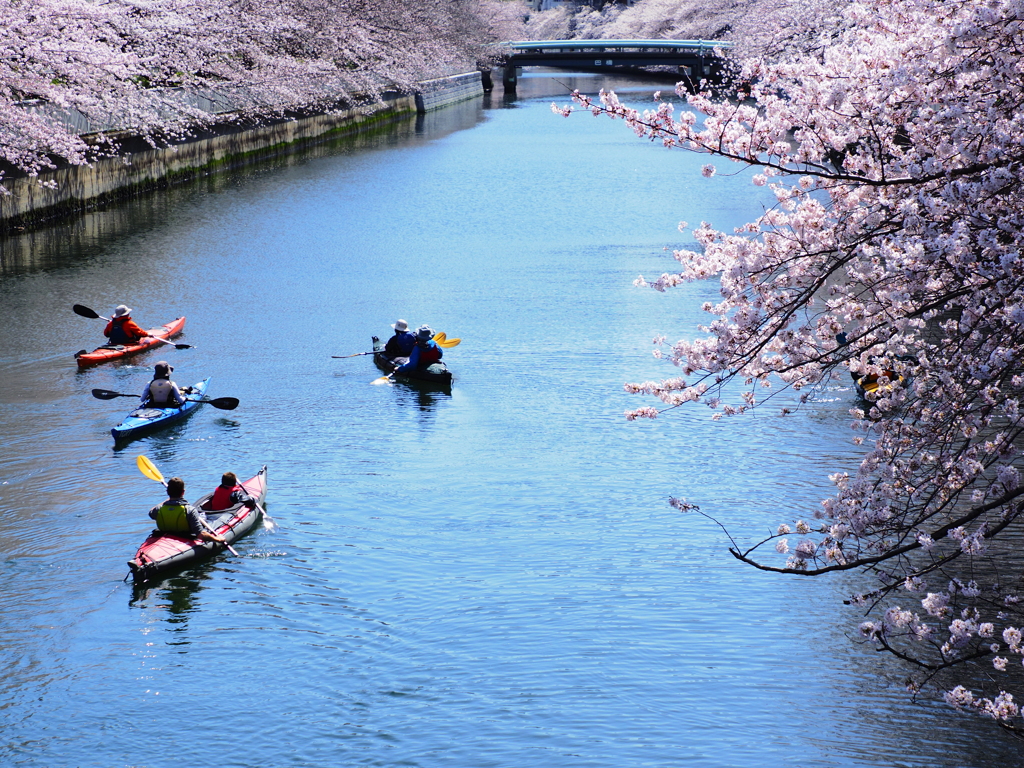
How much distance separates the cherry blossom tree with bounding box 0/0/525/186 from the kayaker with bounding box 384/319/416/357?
13.2 m

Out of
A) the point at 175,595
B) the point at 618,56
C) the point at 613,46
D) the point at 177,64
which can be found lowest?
the point at 175,595

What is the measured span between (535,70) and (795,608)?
12167 cm

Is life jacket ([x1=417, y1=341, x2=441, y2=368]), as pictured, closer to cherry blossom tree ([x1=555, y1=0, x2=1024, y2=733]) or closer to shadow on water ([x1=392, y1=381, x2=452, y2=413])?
shadow on water ([x1=392, y1=381, x2=452, y2=413])

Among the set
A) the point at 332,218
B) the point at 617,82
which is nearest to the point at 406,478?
the point at 332,218

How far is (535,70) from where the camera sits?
127 m

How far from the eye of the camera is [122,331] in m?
21.5

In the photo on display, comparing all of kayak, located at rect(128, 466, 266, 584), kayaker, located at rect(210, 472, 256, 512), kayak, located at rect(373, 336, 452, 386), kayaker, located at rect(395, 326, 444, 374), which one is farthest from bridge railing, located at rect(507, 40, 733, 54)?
kayak, located at rect(128, 466, 266, 584)

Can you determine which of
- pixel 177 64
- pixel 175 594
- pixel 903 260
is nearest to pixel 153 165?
pixel 177 64

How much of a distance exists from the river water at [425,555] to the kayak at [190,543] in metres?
0.22

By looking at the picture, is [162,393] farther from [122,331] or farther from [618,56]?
[618,56]

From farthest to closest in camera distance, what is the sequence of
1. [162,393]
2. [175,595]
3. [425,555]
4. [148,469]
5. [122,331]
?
[122,331]
[162,393]
[148,469]
[425,555]
[175,595]

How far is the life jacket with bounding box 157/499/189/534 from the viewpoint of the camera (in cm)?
1327

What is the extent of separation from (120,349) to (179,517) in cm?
905

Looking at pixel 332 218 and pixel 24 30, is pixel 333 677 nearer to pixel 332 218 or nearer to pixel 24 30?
pixel 24 30
